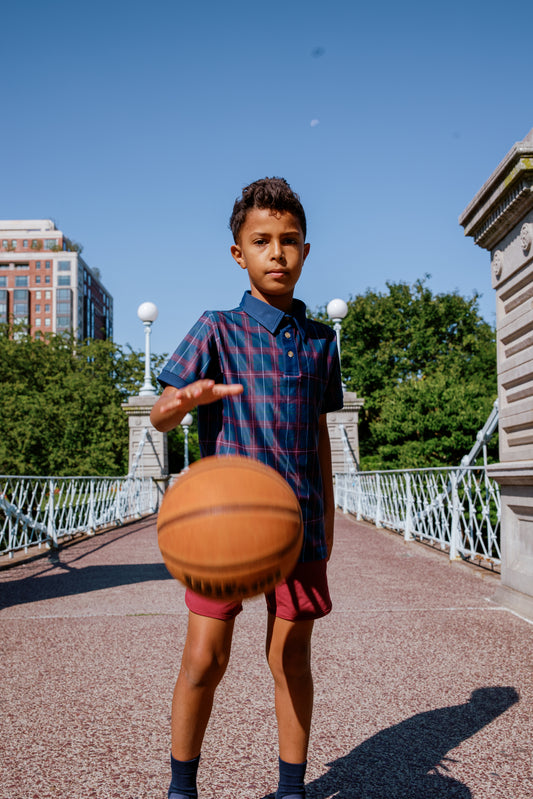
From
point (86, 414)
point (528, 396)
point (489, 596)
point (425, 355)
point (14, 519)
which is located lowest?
point (489, 596)

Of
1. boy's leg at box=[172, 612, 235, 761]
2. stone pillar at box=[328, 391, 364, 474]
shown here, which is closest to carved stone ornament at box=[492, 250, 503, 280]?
boy's leg at box=[172, 612, 235, 761]

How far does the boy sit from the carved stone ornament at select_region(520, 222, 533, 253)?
344 centimetres

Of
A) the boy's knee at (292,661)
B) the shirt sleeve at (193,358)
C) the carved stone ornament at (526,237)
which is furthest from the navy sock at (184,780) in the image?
the carved stone ornament at (526,237)

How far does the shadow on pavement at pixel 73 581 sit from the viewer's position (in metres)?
6.59

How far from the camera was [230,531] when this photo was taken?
1.75 meters

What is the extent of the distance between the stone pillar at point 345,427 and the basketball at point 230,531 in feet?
65.3

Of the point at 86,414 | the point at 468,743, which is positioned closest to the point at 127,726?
the point at 468,743

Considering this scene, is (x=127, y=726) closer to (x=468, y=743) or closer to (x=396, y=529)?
(x=468, y=743)

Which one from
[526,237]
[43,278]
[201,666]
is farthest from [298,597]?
[43,278]

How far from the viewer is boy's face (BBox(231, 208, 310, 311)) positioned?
225 cm

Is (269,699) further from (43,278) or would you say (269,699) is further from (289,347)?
(43,278)

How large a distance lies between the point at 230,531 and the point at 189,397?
0.40 metres

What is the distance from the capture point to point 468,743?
287 centimetres

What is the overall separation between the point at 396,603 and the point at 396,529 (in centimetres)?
688
